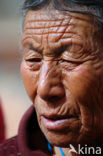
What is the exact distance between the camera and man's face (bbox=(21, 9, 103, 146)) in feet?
6.16

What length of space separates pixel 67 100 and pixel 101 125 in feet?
0.90

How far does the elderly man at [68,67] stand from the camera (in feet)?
6.13

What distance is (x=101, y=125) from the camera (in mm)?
1978

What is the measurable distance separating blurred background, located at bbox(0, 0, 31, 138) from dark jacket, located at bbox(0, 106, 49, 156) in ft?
4.97

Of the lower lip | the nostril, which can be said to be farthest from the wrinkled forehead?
the lower lip

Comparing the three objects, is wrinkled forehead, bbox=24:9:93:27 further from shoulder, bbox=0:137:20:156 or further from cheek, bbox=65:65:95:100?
shoulder, bbox=0:137:20:156

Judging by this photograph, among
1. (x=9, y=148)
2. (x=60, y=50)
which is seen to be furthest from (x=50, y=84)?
(x=9, y=148)

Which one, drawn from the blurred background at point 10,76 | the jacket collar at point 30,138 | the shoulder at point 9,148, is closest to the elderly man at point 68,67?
the jacket collar at point 30,138

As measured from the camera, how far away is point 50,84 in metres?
1.88

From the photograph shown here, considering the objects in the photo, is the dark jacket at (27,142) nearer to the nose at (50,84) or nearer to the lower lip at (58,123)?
the lower lip at (58,123)

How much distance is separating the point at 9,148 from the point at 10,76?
4.26 meters

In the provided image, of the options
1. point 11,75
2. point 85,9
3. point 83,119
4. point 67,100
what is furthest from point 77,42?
point 11,75

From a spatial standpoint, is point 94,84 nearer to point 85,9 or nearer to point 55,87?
point 55,87

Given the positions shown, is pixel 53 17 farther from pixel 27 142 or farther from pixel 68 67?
pixel 27 142
